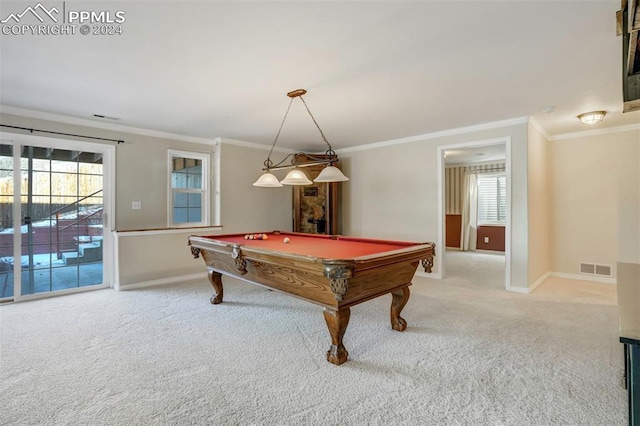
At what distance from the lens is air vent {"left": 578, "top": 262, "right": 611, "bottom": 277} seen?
14.9 ft

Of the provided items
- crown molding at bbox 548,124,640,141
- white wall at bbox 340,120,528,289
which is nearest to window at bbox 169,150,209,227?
white wall at bbox 340,120,528,289

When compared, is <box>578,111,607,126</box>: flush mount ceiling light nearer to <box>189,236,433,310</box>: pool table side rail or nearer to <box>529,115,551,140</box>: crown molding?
<box>529,115,551,140</box>: crown molding

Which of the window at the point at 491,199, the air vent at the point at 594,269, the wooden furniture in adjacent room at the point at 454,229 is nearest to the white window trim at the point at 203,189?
the air vent at the point at 594,269

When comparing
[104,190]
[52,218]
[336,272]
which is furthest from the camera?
[104,190]

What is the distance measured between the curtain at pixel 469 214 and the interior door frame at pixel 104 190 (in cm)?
761

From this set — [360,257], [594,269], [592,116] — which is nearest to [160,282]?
[360,257]

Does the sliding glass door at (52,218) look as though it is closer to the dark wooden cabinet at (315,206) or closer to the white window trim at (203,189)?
the white window trim at (203,189)

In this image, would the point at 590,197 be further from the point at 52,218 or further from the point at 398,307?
the point at 52,218

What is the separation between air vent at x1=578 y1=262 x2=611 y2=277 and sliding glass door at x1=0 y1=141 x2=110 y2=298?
7.12 meters

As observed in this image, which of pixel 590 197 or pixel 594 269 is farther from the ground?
pixel 590 197

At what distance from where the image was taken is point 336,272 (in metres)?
2.01

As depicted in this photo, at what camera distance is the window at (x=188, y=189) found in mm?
4918

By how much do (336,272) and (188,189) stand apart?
12.8 feet

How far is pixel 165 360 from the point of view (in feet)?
7.38
